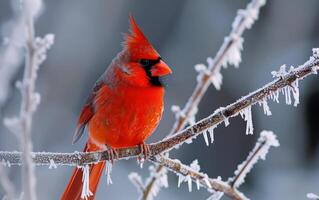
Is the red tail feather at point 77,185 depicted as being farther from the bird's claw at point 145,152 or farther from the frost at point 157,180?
the frost at point 157,180

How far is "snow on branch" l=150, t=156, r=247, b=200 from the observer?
168cm

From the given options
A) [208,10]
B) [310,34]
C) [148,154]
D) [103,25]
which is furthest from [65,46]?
[148,154]

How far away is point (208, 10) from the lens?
6734 millimetres

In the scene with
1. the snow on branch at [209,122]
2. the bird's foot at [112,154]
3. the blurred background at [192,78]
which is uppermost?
the blurred background at [192,78]

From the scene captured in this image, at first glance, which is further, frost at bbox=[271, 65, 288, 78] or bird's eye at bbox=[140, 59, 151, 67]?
bird's eye at bbox=[140, 59, 151, 67]

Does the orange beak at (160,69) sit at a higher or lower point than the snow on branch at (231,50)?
higher

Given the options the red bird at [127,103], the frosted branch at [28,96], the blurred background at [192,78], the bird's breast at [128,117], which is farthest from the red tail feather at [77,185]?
the blurred background at [192,78]

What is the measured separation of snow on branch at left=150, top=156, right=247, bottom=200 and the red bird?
1.52ft

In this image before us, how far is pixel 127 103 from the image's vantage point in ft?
8.05

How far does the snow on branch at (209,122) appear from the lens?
1.74m

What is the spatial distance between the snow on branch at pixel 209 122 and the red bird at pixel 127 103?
1.38ft

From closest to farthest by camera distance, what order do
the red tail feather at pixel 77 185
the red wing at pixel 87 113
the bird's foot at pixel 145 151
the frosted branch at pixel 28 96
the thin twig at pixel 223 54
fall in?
the frosted branch at pixel 28 96 → the thin twig at pixel 223 54 → the bird's foot at pixel 145 151 → the red tail feather at pixel 77 185 → the red wing at pixel 87 113

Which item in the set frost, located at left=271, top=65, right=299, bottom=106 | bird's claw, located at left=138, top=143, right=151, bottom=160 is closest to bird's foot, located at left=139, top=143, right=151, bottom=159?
bird's claw, located at left=138, top=143, right=151, bottom=160

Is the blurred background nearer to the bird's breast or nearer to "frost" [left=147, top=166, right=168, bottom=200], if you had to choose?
the bird's breast
